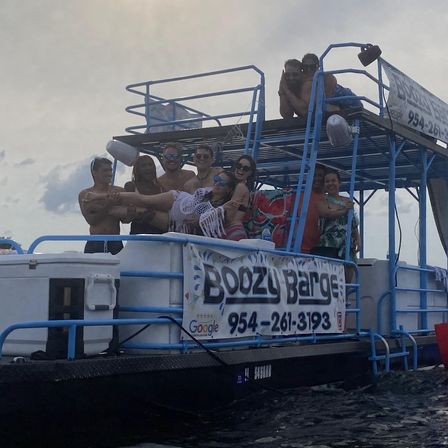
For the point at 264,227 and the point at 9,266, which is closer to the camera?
the point at 9,266

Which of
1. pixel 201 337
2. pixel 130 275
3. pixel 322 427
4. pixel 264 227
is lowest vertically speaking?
pixel 322 427

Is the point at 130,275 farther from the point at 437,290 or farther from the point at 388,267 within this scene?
the point at 437,290

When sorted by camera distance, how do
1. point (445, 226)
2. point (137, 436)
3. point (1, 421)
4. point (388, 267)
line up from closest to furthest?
point (1, 421), point (137, 436), point (388, 267), point (445, 226)

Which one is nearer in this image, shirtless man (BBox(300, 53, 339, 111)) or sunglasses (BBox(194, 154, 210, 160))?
sunglasses (BBox(194, 154, 210, 160))

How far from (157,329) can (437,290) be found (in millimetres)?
5730

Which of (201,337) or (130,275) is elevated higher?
(130,275)

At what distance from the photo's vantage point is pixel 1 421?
4910 millimetres

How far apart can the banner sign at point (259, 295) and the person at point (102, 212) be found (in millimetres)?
1489

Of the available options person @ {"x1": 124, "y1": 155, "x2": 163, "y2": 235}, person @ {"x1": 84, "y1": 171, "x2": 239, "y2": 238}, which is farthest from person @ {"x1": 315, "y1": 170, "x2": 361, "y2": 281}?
person @ {"x1": 124, "y1": 155, "x2": 163, "y2": 235}

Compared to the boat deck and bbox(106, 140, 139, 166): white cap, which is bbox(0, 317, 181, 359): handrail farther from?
bbox(106, 140, 139, 166): white cap

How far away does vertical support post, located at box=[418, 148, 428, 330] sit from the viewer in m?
10.0

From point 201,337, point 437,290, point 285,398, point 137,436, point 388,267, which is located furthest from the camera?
point 437,290

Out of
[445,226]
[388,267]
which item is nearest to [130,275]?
[388,267]

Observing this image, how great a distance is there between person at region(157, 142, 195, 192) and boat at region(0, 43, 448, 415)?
93 centimetres
